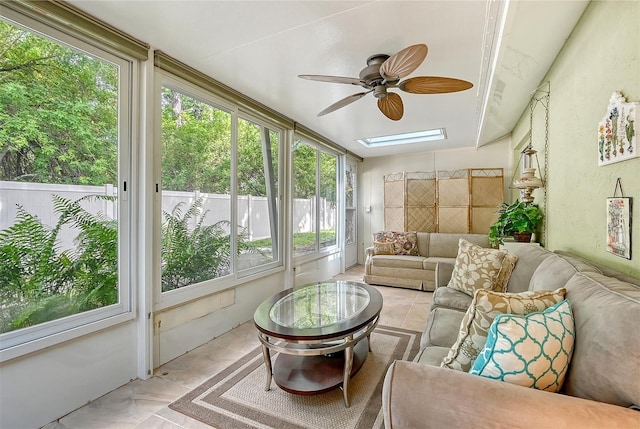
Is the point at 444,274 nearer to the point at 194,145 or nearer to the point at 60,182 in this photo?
the point at 194,145

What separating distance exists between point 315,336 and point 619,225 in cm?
161

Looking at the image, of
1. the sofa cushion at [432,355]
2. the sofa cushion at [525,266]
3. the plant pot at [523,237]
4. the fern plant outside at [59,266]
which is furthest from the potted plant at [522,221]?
the fern plant outside at [59,266]

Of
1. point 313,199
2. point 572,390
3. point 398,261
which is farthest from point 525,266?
point 313,199

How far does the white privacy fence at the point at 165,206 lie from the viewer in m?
1.53

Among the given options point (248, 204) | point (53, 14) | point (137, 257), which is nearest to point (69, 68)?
point (53, 14)

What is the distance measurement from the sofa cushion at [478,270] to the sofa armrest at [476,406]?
1580 millimetres

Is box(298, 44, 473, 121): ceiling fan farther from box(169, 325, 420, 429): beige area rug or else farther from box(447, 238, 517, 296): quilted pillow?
box(169, 325, 420, 429): beige area rug

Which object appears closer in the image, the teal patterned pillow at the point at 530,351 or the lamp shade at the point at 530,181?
the teal patterned pillow at the point at 530,351

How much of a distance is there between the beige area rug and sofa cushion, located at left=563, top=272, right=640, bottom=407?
107cm

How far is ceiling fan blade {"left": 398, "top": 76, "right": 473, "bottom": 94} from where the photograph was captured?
1821 mm

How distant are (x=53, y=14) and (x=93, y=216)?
3.80ft

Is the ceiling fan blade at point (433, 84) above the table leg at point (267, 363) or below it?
above

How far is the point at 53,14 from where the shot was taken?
159 cm

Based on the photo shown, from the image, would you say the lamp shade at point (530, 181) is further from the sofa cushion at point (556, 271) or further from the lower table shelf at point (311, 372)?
the lower table shelf at point (311, 372)
